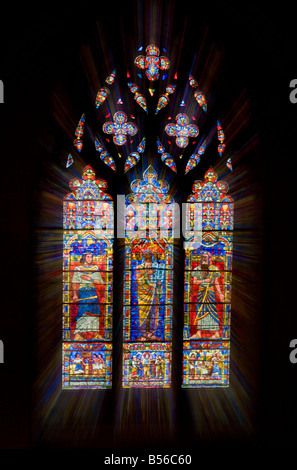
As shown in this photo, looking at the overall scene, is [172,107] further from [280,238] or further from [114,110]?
[280,238]

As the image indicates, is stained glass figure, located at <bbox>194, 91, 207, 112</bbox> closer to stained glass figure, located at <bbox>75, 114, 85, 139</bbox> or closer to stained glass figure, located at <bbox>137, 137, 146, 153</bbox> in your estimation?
A: stained glass figure, located at <bbox>137, 137, 146, 153</bbox>

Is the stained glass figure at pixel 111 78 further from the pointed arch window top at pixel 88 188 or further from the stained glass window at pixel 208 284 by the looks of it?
the stained glass window at pixel 208 284

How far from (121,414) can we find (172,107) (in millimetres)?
2944

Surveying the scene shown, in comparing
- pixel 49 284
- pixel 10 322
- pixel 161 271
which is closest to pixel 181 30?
pixel 161 271

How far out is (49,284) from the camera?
3.39 metres

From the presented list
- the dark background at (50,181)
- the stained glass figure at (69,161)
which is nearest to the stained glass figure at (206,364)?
the dark background at (50,181)

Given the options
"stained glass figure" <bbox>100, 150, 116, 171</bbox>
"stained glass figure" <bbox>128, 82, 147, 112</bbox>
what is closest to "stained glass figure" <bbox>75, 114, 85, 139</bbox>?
"stained glass figure" <bbox>100, 150, 116, 171</bbox>

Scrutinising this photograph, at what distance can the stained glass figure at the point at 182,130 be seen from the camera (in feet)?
11.6

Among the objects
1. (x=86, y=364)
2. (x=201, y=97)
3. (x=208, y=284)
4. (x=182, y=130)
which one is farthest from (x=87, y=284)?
(x=201, y=97)

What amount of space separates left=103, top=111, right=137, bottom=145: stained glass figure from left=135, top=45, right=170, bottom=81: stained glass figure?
46cm

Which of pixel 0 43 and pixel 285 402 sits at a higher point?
pixel 0 43

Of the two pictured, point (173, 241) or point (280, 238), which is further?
point (173, 241)

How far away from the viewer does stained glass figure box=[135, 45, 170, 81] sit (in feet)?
11.4

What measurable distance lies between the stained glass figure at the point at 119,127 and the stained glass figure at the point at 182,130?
14.6 inches
